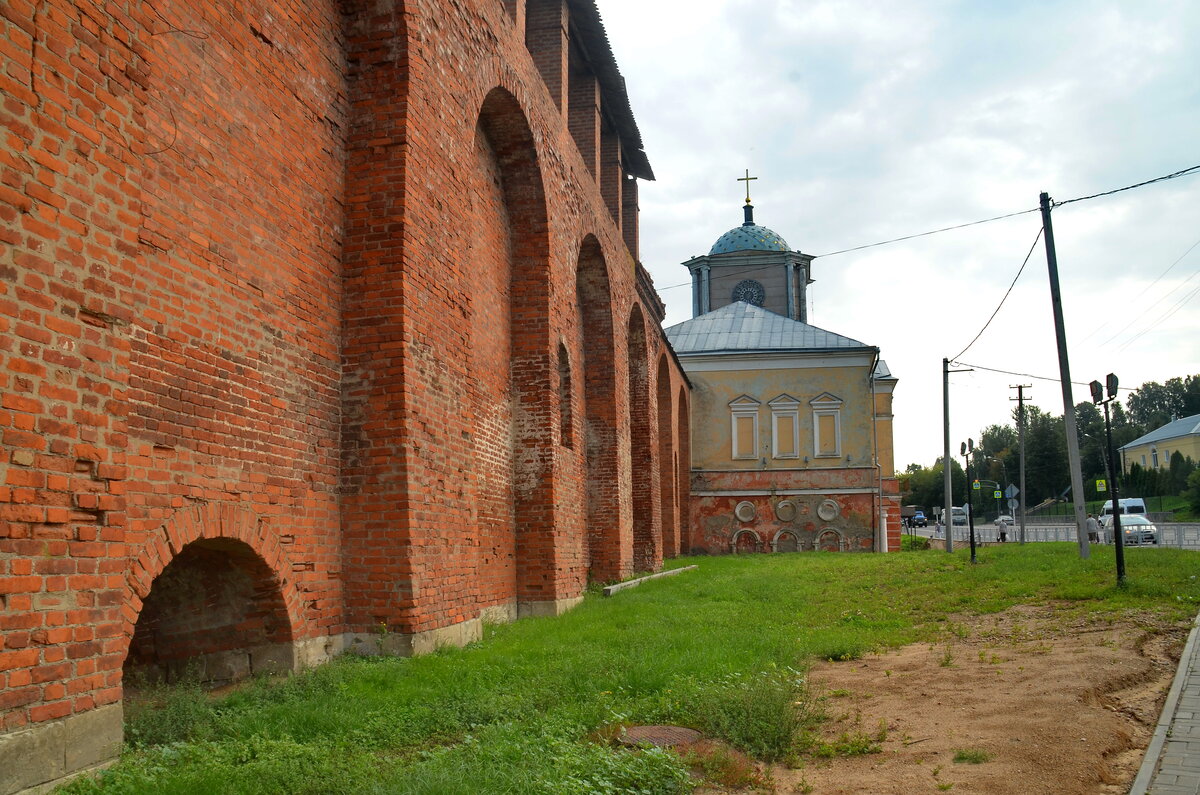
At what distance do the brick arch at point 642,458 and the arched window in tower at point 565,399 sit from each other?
782cm

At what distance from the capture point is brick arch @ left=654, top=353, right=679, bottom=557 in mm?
28609

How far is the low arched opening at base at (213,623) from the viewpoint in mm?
6645

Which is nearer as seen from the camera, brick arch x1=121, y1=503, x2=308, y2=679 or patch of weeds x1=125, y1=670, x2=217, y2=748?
patch of weeds x1=125, y1=670, x2=217, y2=748

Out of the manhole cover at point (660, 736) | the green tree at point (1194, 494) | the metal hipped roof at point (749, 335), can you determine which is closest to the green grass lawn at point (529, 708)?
the manhole cover at point (660, 736)

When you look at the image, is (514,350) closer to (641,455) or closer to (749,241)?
(641,455)

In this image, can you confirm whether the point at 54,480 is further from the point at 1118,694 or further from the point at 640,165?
the point at 640,165

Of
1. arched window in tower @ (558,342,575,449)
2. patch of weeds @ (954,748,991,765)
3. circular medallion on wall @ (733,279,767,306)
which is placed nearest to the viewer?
patch of weeds @ (954,748,991,765)

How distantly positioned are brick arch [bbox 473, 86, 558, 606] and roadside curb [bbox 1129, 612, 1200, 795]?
24.7 feet

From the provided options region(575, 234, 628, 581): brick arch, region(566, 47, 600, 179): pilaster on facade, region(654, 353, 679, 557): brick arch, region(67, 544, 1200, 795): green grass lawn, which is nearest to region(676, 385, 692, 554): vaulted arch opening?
region(654, 353, 679, 557): brick arch

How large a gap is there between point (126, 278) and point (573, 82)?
45.3ft

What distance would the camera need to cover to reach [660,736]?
5539mm

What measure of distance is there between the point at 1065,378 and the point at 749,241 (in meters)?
35.1

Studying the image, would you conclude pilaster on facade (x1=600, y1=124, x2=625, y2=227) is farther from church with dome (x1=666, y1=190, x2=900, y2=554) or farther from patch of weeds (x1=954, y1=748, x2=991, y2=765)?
church with dome (x1=666, y1=190, x2=900, y2=554)

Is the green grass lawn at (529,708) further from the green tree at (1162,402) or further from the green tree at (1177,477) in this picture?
the green tree at (1162,402)
